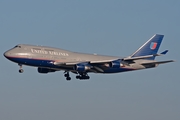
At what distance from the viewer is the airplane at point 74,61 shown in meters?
92.5

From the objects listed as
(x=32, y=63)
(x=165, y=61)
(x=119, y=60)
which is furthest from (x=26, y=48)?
(x=165, y=61)

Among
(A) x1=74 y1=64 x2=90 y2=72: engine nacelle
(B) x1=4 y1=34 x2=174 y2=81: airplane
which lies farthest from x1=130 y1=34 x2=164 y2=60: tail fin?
(A) x1=74 y1=64 x2=90 y2=72: engine nacelle

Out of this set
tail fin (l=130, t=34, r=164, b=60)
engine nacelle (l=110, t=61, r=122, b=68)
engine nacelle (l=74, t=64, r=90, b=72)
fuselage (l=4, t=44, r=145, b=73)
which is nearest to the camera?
fuselage (l=4, t=44, r=145, b=73)

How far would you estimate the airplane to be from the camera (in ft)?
303

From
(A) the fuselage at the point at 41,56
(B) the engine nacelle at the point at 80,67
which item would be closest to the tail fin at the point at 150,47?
(A) the fuselage at the point at 41,56

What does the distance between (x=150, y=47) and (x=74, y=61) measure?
17930mm

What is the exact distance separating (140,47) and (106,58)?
8.12 m

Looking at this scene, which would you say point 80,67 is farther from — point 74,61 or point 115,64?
point 115,64

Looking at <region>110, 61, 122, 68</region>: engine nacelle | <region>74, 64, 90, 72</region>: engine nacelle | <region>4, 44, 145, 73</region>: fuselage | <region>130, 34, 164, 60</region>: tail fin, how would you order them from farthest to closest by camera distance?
<region>130, 34, 164, 60</region>: tail fin
<region>110, 61, 122, 68</region>: engine nacelle
<region>74, 64, 90, 72</region>: engine nacelle
<region>4, 44, 145, 73</region>: fuselage

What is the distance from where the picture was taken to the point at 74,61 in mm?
97312

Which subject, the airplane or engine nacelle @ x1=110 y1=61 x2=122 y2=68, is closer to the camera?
the airplane

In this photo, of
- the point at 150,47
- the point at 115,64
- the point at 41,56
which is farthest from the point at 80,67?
the point at 150,47

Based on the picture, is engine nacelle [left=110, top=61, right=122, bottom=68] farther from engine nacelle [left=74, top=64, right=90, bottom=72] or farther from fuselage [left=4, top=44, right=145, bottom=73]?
engine nacelle [left=74, top=64, right=90, bottom=72]

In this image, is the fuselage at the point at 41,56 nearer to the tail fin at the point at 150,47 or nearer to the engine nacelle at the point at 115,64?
the engine nacelle at the point at 115,64
